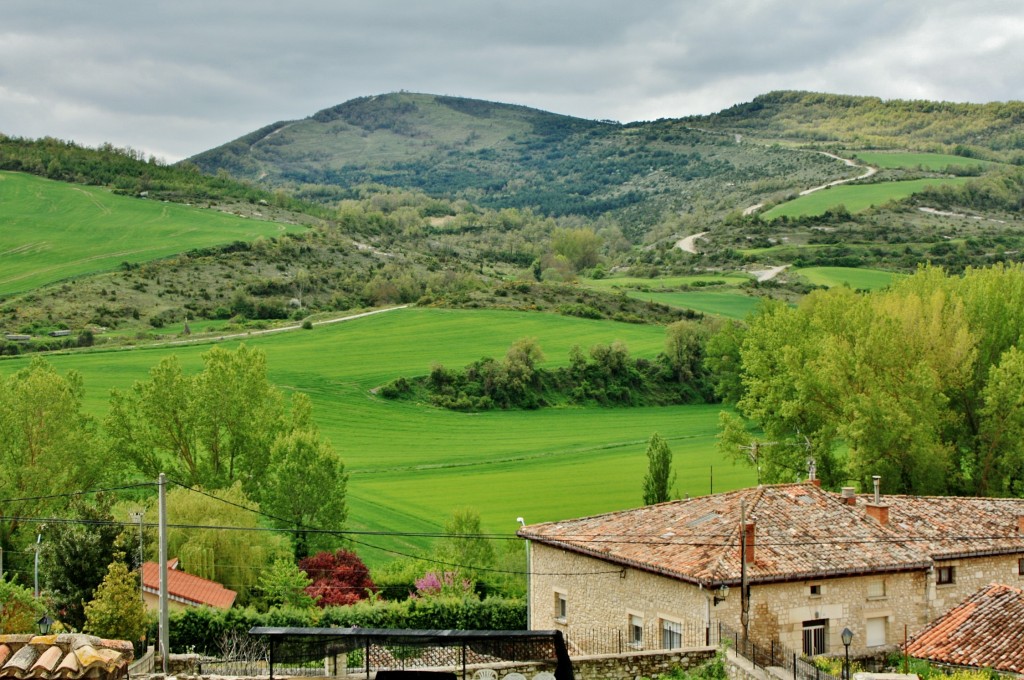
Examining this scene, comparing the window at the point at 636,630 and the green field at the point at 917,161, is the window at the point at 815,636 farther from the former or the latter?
the green field at the point at 917,161

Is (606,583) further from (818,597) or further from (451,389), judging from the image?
(451,389)

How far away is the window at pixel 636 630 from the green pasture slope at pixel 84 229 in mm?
74967

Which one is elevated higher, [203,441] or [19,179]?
[19,179]

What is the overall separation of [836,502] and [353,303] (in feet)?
260

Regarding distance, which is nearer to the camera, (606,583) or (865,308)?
(606,583)

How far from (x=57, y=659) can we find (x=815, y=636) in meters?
14.6

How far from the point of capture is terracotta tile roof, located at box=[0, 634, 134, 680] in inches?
493

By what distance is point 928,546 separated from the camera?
24.7 metres

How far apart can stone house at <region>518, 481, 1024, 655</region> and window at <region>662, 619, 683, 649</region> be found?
22 millimetres

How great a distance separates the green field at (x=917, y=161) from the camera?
171m

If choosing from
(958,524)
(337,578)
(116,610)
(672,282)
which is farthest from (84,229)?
(958,524)

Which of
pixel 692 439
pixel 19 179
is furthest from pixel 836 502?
pixel 19 179

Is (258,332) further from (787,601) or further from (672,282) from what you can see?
(787,601)

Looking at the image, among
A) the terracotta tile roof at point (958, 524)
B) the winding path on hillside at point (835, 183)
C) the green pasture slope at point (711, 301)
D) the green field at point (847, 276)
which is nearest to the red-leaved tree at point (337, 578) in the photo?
the terracotta tile roof at point (958, 524)
